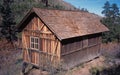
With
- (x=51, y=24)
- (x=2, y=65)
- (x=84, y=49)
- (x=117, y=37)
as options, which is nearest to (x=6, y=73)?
(x=2, y=65)

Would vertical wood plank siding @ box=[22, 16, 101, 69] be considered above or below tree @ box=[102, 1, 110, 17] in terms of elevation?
below

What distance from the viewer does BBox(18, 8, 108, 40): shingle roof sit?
14.5 meters

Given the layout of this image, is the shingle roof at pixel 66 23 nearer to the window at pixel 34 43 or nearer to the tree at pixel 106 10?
the window at pixel 34 43

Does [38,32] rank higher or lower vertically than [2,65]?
higher

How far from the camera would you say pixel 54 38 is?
14.8 meters

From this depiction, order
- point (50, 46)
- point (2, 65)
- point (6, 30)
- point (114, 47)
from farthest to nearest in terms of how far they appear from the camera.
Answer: point (6, 30) → point (114, 47) → point (2, 65) → point (50, 46)

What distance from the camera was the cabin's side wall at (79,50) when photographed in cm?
1543

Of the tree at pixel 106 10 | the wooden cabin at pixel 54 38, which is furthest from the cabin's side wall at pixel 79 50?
the tree at pixel 106 10

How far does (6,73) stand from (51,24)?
574cm

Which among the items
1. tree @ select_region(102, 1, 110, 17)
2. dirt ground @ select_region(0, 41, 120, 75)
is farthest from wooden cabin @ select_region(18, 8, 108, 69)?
tree @ select_region(102, 1, 110, 17)

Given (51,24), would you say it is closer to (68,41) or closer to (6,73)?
(68,41)

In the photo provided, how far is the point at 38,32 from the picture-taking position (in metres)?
15.8

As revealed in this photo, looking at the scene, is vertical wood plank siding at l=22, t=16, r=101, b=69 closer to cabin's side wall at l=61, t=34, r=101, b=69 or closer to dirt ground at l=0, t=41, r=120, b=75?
cabin's side wall at l=61, t=34, r=101, b=69

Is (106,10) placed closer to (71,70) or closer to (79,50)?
(79,50)
